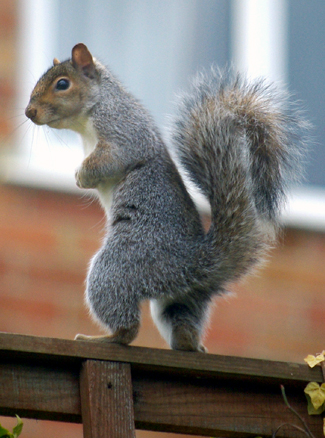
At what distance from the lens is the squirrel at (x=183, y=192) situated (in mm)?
2133

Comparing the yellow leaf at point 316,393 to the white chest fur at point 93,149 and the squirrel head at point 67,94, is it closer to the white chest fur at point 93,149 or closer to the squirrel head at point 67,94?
the white chest fur at point 93,149

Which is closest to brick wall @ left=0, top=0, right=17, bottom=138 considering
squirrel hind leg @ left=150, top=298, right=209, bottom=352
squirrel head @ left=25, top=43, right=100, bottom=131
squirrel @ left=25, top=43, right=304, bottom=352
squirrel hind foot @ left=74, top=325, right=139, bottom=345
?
squirrel head @ left=25, top=43, right=100, bottom=131

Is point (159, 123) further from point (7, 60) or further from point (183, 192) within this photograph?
point (183, 192)

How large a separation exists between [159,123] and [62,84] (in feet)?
4.55

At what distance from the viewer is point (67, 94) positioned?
8.41ft

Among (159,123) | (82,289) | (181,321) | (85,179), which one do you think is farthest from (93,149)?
(82,289)

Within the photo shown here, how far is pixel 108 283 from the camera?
6.99 feet

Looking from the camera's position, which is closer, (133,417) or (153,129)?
(133,417)

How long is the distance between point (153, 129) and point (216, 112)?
0.32 metres

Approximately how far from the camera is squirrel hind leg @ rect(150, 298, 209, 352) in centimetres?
218

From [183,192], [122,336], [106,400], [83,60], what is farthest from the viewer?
[83,60]

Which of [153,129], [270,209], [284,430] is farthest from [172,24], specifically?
[284,430]

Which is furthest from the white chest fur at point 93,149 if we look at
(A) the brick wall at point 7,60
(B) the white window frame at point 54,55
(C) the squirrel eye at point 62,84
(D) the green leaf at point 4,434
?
(A) the brick wall at point 7,60

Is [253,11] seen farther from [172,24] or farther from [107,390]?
[107,390]
